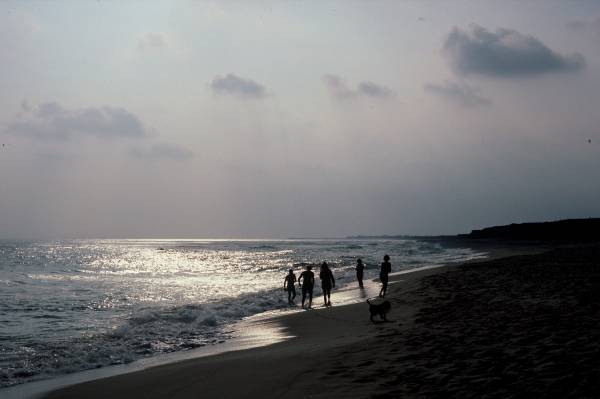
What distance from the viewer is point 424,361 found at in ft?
26.3

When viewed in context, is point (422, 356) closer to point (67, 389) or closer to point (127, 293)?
point (67, 389)

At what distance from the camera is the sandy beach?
6.51m

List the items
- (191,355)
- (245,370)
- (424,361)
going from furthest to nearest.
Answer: (191,355)
(245,370)
(424,361)

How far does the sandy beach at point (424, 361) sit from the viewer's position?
6.51 metres

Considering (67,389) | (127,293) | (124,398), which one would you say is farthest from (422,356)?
(127,293)

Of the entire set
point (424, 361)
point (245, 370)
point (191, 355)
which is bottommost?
point (191, 355)

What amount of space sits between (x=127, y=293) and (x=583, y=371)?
2700cm

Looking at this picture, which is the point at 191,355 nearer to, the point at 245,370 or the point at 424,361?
the point at 245,370

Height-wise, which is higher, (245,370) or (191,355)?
(245,370)

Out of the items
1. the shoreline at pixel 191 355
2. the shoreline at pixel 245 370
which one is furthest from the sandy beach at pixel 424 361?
the shoreline at pixel 191 355

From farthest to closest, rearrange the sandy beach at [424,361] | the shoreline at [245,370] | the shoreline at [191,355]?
the shoreline at [191,355], the shoreline at [245,370], the sandy beach at [424,361]

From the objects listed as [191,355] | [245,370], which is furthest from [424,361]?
[191,355]

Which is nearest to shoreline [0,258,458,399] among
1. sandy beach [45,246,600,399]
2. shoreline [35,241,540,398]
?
shoreline [35,241,540,398]

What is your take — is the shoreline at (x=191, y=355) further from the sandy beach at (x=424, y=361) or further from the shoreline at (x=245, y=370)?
the sandy beach at (x=424, y=361)
